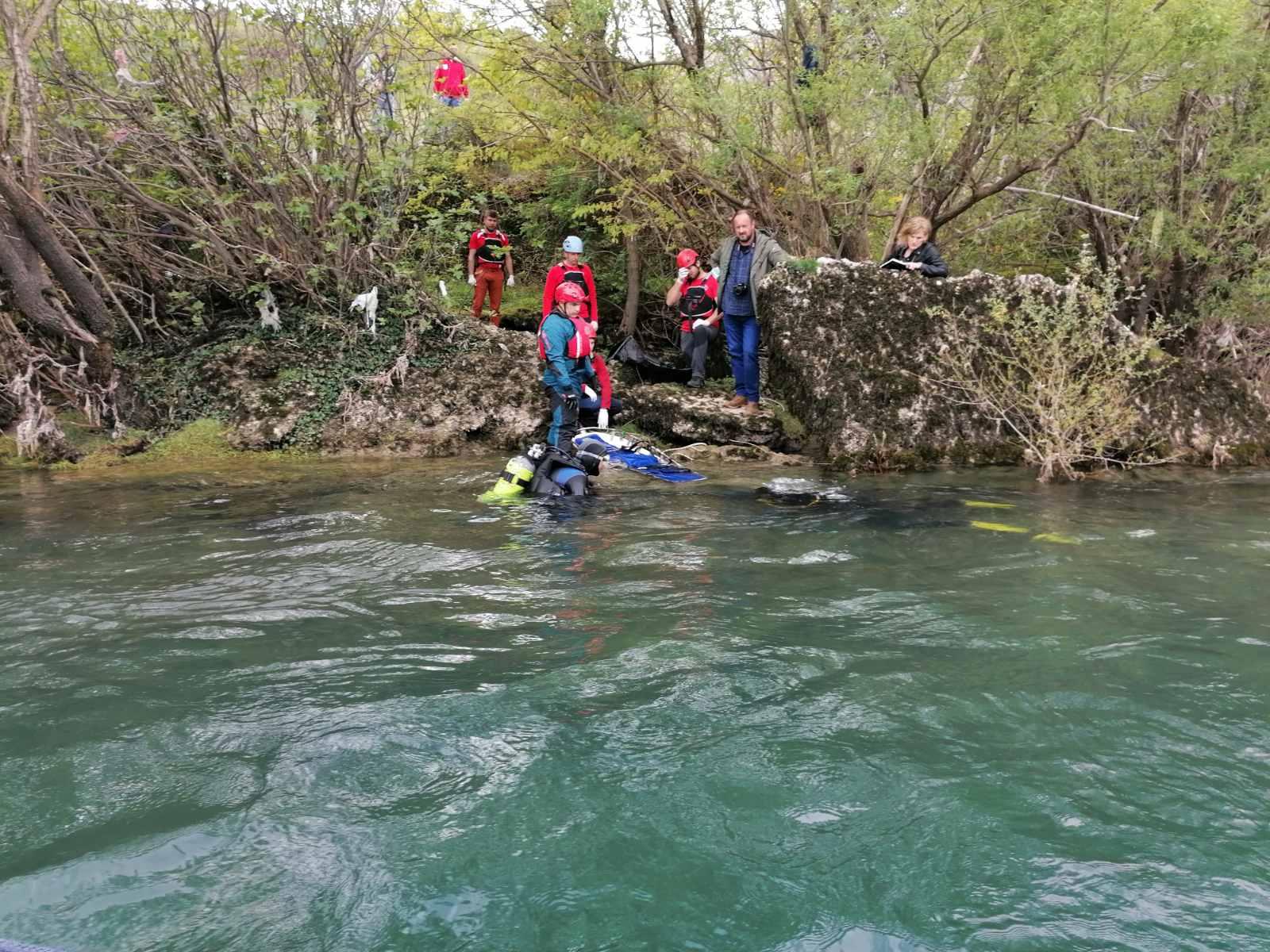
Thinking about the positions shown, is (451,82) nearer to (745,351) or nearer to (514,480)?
(745,351)

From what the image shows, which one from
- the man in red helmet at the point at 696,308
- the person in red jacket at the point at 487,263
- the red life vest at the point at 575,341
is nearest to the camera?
the red life vest at the point at 575,341

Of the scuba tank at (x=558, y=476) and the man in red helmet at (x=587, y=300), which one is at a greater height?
the man in red helmet at (x=587, y=300)

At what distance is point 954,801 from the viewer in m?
2.98

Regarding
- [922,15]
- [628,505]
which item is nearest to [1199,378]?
[922,15]

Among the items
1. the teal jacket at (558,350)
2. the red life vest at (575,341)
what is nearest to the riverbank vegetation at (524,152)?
the red life vest at (575,341)

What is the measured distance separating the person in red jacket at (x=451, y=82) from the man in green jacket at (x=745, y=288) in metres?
3.97

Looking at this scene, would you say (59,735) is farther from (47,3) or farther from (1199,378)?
(1199,378)

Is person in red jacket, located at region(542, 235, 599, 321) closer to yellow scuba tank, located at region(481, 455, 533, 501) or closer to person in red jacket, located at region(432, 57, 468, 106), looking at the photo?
person in red jacket, located at region(432, 57, 468, 106)

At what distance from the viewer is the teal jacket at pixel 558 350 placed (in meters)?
9.55

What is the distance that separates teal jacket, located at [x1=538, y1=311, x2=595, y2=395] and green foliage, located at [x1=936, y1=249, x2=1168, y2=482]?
4085 mm

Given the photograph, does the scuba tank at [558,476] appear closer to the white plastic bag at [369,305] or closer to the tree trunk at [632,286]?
the white plastic bag at [369,305]

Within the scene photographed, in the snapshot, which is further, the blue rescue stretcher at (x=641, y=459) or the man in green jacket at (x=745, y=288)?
the man in green jacket at (x=745, y=288)

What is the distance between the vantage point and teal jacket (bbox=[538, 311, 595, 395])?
31.3 ft

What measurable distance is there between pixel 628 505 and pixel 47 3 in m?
7.89
